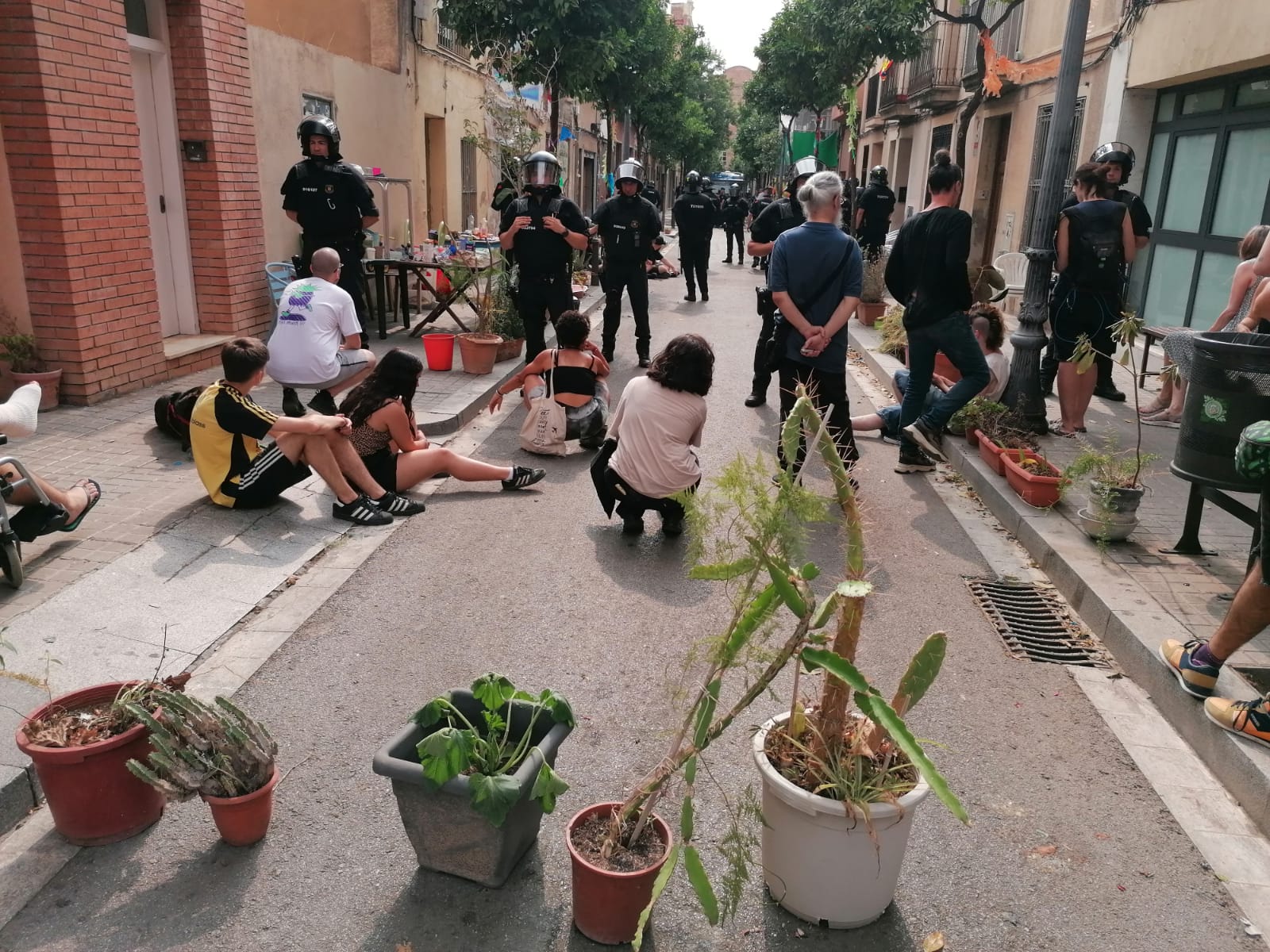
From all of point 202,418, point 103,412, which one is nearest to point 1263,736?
point 202,418

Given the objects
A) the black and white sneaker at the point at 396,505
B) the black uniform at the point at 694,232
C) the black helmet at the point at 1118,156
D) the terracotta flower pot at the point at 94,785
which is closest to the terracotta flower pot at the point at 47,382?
the black and white sneaker at the point at 396,505

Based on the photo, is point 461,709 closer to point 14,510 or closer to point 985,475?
point 14,510

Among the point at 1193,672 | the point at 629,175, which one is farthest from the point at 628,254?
the point at 1193,672

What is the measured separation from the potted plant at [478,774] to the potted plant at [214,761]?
1.53 feet

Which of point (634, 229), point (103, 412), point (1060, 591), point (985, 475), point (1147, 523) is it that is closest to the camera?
point (1060, 591)

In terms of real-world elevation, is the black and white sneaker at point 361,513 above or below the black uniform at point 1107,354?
below

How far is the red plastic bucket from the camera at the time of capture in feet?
30.4

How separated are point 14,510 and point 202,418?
1.08m

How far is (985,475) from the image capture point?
21.8 feet

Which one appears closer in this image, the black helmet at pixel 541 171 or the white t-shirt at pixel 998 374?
the white t-shirt at pixel 998 374

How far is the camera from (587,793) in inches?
128

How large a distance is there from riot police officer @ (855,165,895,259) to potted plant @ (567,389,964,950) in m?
12.5

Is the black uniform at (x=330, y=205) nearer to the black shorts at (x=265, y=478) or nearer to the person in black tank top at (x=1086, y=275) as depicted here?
the black shorts at (x=265, y=478)

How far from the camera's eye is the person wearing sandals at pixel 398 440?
230 inches
